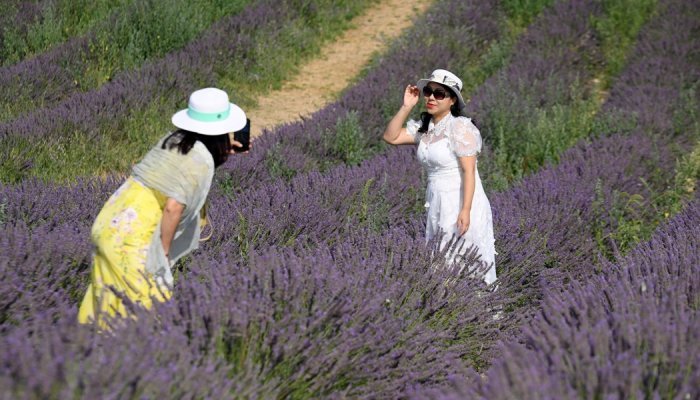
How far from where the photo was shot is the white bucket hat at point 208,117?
277 cm

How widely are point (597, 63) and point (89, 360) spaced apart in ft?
33.8

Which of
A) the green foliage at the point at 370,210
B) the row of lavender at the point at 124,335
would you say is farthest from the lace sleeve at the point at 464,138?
the green foliage at the point at 370,210

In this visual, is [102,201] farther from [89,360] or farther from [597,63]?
[597,63]

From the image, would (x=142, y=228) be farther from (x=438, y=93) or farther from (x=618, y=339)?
(x=438, y=93)

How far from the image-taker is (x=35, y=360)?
1982 millimetres

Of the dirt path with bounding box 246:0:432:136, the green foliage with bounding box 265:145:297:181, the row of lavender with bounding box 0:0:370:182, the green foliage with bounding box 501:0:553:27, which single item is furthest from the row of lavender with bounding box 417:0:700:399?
the green foliage with bounding box 501:0:553:27

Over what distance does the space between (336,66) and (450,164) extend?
772 centimetres

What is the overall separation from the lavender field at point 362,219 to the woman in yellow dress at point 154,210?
154 mm

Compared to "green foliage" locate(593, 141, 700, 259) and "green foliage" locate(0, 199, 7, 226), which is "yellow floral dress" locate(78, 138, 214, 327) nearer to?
"green foliage" locate(0, 199, 7, 226)

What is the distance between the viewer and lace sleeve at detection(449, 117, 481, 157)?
3.88 meters

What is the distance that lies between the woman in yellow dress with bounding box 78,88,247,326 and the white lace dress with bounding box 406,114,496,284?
1406 mm

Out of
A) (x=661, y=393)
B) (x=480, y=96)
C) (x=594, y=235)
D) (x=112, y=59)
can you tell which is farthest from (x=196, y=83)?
(x=661, y=393)

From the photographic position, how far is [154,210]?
275 cm

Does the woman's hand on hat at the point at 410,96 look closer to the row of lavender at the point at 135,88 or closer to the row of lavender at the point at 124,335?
the row of lavender at the point at 124,335
